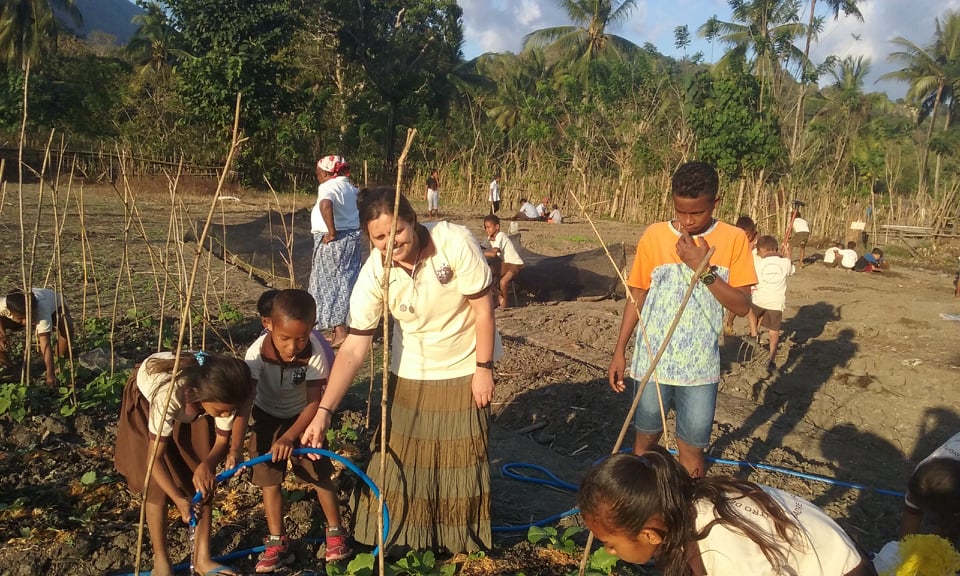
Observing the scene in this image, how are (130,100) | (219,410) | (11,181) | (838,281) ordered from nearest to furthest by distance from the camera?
(219,410) → (838,281) → (11,181) → (130,100)

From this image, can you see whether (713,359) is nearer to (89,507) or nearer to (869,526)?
(869,526)

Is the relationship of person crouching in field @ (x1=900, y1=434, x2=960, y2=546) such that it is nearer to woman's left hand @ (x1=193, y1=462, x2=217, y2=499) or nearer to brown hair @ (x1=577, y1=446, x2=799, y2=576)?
brown hair @ (x1=577, y1=446, x2=799, y2=576)

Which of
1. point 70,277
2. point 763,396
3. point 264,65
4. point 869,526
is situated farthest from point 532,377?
point 264,65

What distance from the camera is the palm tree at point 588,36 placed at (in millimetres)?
27797

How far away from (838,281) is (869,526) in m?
8.92

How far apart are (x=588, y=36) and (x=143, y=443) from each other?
28.6 meters

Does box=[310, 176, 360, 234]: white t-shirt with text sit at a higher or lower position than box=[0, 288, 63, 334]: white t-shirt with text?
higher

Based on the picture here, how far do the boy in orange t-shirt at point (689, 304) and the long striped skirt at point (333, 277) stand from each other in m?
2.60

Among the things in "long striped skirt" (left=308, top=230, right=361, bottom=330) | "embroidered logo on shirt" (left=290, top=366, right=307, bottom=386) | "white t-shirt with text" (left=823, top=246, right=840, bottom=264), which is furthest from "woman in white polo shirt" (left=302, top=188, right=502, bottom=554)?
"white t-shirt with text" (left=823, top=246, right=840, bottom=264)

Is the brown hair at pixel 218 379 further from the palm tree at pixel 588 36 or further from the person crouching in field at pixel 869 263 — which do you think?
the palm tree at pixel 588 36

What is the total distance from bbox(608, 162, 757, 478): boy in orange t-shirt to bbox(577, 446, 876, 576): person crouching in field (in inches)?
35.6

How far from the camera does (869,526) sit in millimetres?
3344

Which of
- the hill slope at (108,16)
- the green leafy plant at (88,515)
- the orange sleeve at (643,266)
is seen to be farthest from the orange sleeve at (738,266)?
the hill slope at (108,16)

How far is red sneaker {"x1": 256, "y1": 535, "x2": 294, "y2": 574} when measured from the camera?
2.55 metres
